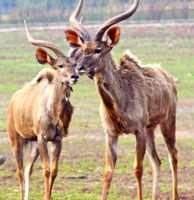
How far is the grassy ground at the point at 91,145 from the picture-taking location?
7680mm

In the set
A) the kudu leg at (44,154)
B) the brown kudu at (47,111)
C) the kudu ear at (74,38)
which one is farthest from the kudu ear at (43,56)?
the kudu leg at (44,154)

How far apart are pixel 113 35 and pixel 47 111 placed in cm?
128

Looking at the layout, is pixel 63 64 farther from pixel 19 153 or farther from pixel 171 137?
pixel 171 137

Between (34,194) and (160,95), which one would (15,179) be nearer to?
(34,194)

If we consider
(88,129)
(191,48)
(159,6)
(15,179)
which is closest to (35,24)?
(159,6)

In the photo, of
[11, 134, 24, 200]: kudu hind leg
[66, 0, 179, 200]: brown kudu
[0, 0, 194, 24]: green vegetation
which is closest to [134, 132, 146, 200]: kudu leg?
[66, 0, 179, 200]: brown kudu

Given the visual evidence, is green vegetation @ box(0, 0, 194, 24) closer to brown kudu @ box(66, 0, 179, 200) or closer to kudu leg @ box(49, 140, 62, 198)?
brown kudu @ box(66, 0, 179, 200)

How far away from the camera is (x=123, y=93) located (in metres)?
6.55

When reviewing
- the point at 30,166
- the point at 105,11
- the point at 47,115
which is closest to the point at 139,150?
the point at 47,115

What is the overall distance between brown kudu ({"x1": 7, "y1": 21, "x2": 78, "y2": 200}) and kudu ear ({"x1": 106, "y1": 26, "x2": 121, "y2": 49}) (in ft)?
2.07

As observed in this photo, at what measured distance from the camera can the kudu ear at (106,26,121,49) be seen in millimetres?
A: 6199

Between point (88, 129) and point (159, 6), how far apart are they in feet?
63.9

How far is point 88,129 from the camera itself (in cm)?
1159

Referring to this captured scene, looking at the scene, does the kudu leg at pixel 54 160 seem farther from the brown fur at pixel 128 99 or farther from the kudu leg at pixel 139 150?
the kudu leg at pixel 139 150
